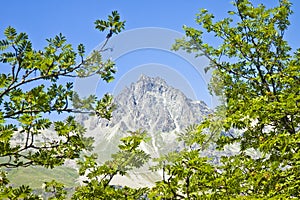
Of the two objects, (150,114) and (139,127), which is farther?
(150,114)

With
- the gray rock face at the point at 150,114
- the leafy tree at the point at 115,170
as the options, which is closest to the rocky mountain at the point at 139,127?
the gray rock face at the point at 150,114

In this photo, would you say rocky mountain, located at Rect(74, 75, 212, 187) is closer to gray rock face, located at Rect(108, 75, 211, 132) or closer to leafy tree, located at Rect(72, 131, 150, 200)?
gray rock face, located at Rect(108, 75, 211, 132)

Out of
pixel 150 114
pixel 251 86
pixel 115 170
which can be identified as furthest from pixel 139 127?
pixel 150 114

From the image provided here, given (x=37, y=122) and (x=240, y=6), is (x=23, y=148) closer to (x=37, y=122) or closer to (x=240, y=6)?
(x=37, y=122)

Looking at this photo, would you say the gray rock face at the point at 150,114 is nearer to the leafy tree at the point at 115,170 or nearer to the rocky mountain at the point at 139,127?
the rocky mountain at the point at 139,127

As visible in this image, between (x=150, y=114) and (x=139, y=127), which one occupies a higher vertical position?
Answer: (x=150, y=114)

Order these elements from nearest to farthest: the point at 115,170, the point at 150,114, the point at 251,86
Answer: the point at 115,170, the point at 251,86, the point at 150,114

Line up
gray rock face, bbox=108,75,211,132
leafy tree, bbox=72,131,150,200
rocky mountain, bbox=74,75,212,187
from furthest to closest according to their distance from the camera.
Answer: gray rock face, bbox=108,75,211,132
rocky mountain, bbox=74,75,212,187
leafy tree, bbox=72,131,150,200

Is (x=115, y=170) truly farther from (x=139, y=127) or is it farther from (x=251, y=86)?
(x=251, y=86)

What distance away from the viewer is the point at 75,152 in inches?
297

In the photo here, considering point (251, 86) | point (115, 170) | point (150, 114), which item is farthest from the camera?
point (150, 114)

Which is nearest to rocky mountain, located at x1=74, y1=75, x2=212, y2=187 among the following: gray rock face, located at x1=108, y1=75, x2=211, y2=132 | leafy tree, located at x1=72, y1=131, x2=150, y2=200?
gray rock face, located at x1=108, y1=75, x2=211, y2=132

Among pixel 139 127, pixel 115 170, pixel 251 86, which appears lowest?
pixel 115 170

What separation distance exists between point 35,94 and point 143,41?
9522 millimetres
